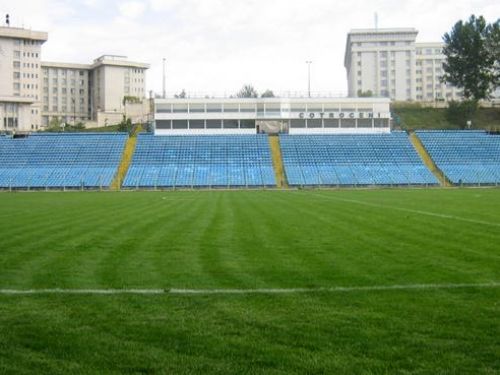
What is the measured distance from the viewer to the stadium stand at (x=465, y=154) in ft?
175

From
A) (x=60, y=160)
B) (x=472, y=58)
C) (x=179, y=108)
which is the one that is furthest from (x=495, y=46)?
(x=60, y=160)

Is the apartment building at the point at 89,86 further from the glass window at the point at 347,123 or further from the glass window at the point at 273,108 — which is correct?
the glass window at the point at 347,123

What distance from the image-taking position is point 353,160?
58.7 meters

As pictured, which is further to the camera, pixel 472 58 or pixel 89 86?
pixel 89 86

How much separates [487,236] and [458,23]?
229 feet

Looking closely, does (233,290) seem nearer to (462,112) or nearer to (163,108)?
(163,108)

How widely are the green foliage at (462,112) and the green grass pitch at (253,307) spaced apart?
6795 centimetres

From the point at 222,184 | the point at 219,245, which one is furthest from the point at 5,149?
the point at 219,245

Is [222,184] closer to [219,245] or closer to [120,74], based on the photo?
[219,245]

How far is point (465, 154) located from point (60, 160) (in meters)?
41.8

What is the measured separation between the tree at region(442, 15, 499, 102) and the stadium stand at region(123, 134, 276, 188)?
28.6 metres

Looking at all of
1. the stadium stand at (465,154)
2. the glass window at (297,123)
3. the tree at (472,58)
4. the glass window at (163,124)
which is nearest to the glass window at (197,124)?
the glass window at (163,124)

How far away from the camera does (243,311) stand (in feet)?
21.0

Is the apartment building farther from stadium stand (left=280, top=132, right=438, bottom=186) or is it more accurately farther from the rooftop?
stadium stand (left=280, top=132, right=438, bottom=186)
